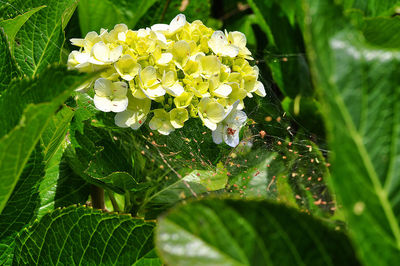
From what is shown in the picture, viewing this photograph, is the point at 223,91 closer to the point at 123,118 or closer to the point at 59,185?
the point at 123,118

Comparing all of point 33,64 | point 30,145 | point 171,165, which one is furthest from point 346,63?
point 33,64

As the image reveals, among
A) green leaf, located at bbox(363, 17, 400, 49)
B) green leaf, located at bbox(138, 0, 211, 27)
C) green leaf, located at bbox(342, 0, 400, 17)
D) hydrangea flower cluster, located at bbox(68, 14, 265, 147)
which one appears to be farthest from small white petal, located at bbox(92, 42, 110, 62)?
green leaf, located at bbox(342, 0, 400, 17)

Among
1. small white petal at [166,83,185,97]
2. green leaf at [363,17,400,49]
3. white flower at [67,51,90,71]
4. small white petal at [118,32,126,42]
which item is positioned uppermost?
small white petal at [118,32,126,42]

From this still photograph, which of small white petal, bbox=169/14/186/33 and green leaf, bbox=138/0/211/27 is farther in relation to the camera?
green leaf, bbox=138/0/211/27

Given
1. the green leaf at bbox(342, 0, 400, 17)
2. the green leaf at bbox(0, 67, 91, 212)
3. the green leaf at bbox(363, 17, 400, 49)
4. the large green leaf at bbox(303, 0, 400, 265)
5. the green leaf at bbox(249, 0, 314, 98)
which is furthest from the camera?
the green leaf at bbox(342, 0, 400, 17)

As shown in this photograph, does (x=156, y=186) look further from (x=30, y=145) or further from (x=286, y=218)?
(x=286, y=218)

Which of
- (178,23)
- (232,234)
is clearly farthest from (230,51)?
(232,234)

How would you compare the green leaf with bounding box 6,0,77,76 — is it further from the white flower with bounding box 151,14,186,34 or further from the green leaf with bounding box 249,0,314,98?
the green leaf with bounding box 249,0,314,98
